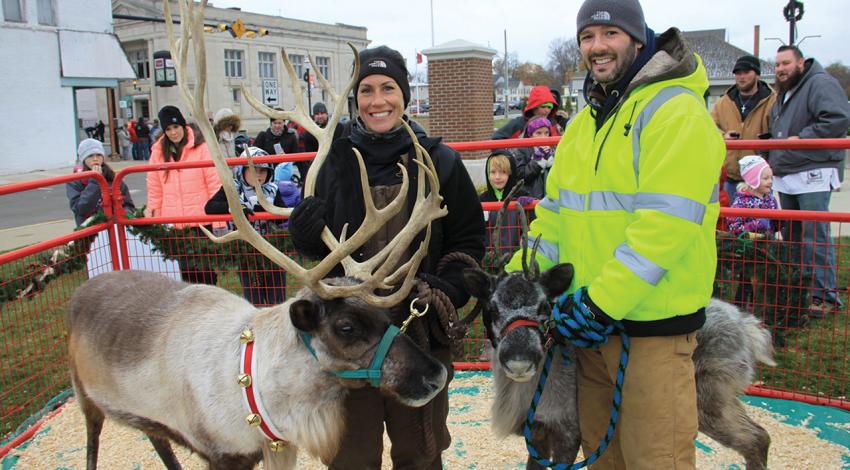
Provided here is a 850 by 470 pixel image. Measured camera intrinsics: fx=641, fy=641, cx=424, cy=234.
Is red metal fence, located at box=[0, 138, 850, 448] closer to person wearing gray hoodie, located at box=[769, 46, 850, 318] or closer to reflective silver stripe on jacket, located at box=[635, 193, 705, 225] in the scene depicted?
person wearing gray hoodie, located at box=[769, 46, 850, 318]

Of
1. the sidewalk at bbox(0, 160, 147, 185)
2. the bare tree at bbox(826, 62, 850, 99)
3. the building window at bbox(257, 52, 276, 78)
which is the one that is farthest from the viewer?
the building window at bbox(257, 52, 276, 78)

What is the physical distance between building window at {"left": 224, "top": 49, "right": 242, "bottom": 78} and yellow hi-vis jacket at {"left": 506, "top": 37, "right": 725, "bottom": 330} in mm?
50507

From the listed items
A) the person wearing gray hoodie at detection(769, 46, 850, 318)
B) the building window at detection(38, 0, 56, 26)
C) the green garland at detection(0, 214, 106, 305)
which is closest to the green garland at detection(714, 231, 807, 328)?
the person wearing gray hoodie at detection(769, 46, 850, 318)

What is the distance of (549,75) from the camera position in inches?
2717

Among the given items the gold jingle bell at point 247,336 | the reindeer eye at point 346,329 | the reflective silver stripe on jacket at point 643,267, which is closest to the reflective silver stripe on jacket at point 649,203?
the reflective silver stripe on jacket at point 643,267

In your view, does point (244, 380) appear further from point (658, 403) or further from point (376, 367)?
point (658, 403)

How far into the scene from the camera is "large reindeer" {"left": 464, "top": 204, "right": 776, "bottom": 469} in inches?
106

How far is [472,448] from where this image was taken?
402 centimetres

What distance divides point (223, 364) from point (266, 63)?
54459 mm

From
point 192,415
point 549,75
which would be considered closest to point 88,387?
point 192,415

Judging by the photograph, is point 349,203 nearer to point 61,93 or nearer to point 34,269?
point 34,269

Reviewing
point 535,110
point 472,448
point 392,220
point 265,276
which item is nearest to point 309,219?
point 392,220

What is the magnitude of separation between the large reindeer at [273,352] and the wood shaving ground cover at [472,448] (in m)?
1.09

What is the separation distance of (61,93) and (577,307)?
2936 cm
